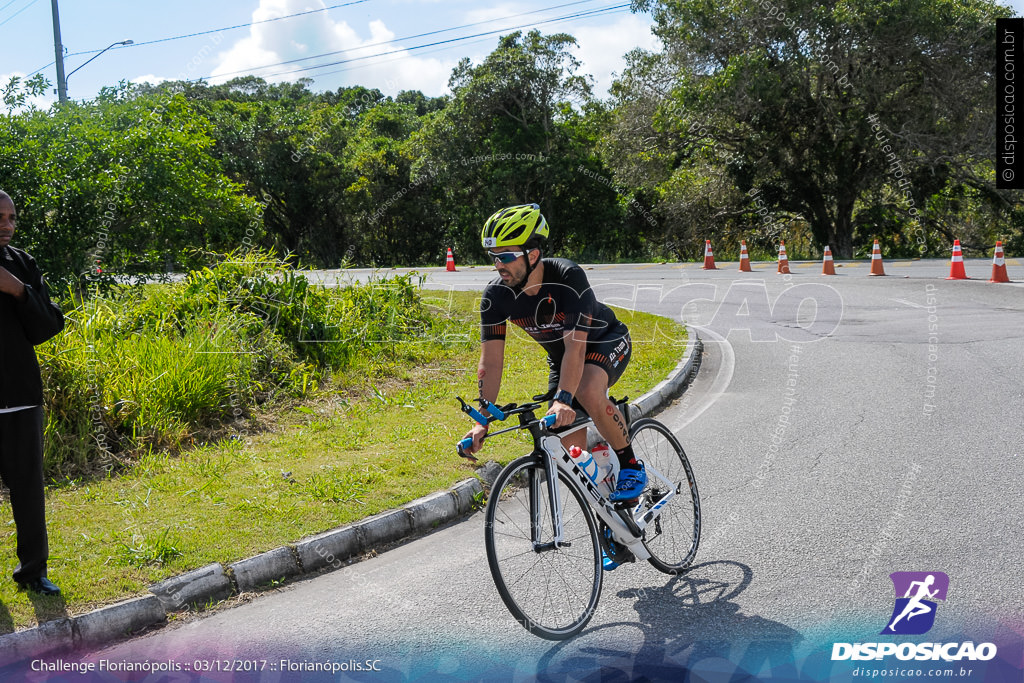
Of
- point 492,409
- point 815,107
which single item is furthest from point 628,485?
point 815,107

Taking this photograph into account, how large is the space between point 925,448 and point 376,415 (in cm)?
514

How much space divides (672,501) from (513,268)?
5.98 ft

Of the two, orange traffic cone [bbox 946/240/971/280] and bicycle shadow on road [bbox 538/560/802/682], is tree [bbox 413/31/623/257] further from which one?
bicycle shadow on road [bbox 538/560/802/682]

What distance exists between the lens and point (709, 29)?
26.6 meters

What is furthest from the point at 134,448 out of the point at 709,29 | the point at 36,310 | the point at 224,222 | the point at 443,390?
the point at 709,29

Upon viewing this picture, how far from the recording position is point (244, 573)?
16.4ft

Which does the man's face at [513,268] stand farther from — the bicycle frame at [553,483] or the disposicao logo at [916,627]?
the disposicao logo at [916,627]

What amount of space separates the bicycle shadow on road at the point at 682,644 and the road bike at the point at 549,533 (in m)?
0.17

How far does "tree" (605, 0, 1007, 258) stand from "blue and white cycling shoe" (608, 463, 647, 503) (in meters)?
23.0

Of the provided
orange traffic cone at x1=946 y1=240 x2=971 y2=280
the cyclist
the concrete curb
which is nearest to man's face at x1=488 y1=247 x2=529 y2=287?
the cyclist

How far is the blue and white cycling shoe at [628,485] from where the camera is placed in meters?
4.67

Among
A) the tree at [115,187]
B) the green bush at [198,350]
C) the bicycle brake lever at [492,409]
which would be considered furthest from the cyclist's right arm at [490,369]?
the tree at [115,187]

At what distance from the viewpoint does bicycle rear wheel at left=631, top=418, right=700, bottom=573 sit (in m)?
4.99

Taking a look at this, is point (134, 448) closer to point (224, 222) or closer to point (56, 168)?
point (56, 168)
